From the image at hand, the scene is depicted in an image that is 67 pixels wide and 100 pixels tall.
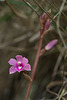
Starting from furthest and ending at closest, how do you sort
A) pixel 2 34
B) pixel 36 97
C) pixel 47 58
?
1. pixel 2 34
2. pixel 47 58
3. pixel 36 97

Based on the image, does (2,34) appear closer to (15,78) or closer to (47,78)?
(15,78)

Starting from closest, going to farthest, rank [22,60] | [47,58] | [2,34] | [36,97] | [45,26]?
[22,60]
[45,26]
[36,97]
[47,58]
[2,34]

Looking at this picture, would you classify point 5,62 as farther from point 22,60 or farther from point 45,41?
point 22,60

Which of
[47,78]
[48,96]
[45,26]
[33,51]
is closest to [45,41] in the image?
[33,51]

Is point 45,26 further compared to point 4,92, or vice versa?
point 4,92

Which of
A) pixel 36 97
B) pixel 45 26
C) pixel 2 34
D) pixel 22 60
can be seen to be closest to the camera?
pixel 22 60

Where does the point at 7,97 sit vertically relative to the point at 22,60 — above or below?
below

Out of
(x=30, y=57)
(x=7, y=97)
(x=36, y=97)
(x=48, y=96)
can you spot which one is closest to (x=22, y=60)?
(x=48, y=96)

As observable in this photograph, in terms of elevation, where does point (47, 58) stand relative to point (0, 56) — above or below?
below

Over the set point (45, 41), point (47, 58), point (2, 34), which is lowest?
point (47, 58)
